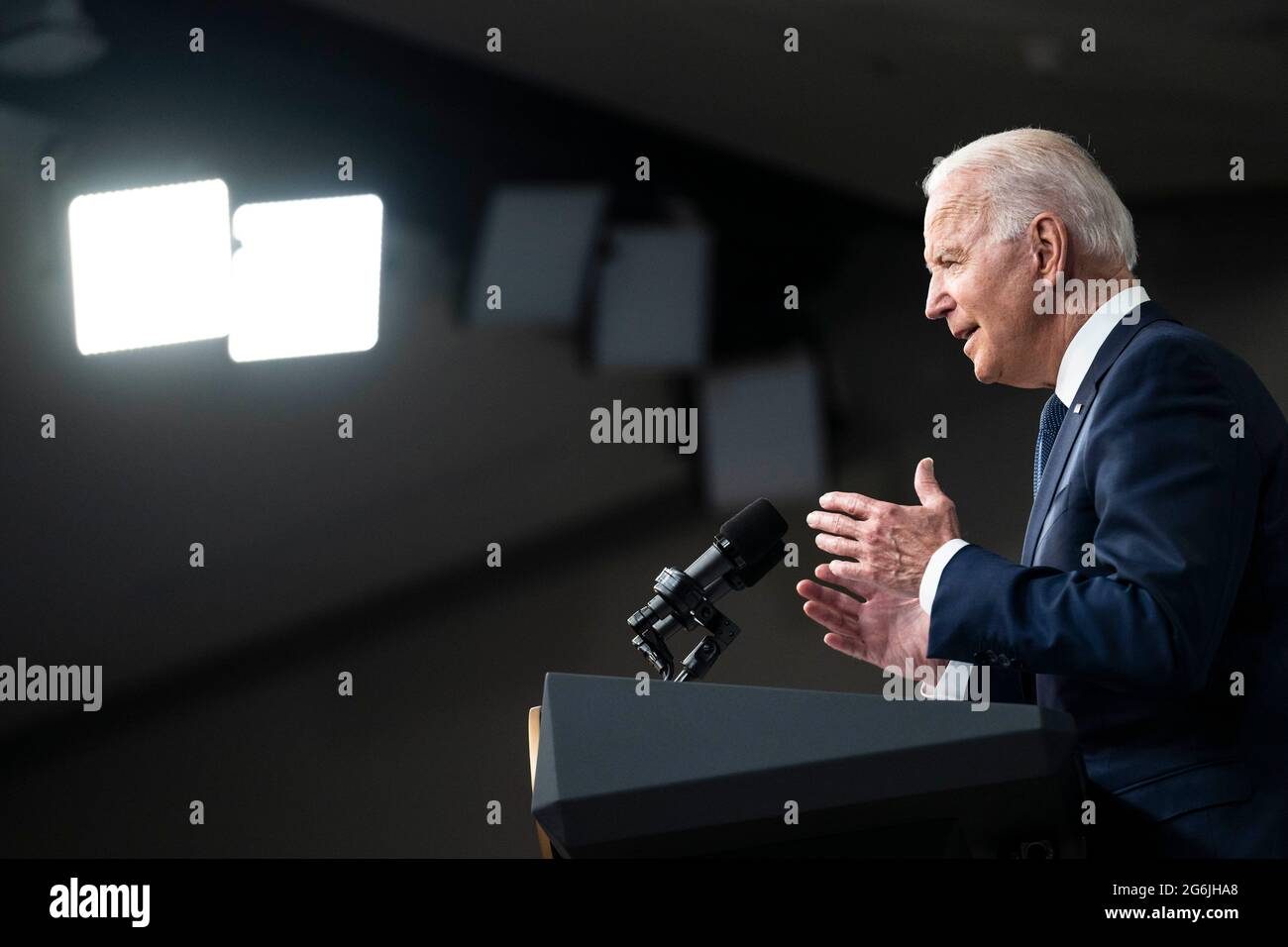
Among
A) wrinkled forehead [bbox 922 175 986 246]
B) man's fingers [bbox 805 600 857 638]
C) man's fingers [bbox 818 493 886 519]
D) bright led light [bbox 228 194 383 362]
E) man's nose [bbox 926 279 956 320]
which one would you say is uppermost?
bright led light [bbox 228 194 383 362]

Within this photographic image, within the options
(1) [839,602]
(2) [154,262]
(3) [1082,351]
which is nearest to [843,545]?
(1) [839,602]

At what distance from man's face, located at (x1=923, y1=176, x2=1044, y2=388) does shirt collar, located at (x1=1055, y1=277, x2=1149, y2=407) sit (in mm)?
54

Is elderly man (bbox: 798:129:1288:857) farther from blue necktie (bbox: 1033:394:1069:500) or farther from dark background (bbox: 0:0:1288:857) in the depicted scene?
dark background (bbox: 0:0:1288:857)

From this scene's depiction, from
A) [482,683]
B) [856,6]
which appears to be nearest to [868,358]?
[856,6]

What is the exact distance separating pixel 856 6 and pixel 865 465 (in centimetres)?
121

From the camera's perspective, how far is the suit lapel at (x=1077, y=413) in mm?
1297

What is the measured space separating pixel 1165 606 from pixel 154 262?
9.62 feet

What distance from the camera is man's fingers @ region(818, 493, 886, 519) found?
1230 mm

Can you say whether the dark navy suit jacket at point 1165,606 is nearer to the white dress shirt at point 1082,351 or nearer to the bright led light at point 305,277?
the white dress shirt at point 1082,351

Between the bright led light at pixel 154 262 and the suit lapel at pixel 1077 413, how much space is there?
2594 mm

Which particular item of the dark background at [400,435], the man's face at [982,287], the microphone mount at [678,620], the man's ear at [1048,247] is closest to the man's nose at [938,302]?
the man's face at [982,287]

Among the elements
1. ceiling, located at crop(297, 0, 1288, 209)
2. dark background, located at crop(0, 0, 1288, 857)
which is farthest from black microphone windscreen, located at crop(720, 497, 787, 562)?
ceiling, located at crop(297, 0, 1288, 209)
